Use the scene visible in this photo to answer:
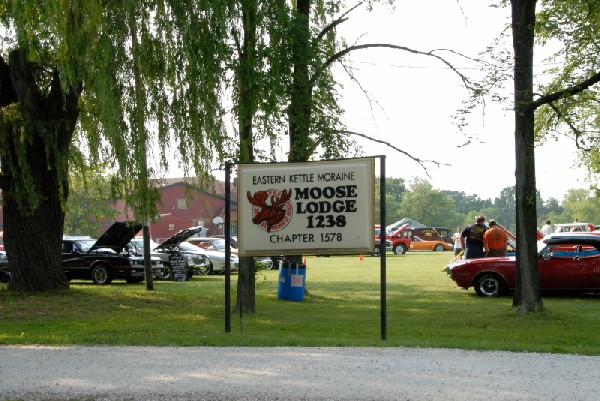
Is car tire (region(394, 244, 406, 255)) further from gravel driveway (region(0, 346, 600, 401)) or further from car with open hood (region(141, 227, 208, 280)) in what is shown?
gravel driveway (region(0, 346, 600, 401))

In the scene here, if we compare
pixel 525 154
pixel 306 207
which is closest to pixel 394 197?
pixel 525 154

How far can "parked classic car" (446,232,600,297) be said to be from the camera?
787 inches

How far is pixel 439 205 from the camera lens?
12850 centimetres

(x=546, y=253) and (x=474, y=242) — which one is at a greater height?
(x=474, y=242)

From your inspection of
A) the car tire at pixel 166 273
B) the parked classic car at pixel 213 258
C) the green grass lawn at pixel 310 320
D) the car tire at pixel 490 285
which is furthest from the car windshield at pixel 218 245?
the car tire at pixel 490 285

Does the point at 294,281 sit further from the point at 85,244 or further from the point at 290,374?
the point at 290,374

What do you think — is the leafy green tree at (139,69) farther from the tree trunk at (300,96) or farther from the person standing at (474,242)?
the person standing at (474,242)

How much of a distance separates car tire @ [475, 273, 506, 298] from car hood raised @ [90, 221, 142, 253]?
994 cm

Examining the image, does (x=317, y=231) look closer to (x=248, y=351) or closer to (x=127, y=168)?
(x=248, y=351)

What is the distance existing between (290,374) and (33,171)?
493 inches

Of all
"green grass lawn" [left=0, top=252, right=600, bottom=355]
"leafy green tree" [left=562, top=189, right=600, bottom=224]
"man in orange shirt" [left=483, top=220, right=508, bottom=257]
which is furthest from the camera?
"leafy green tree" [left=562, top=189, right=600, bottom=224]

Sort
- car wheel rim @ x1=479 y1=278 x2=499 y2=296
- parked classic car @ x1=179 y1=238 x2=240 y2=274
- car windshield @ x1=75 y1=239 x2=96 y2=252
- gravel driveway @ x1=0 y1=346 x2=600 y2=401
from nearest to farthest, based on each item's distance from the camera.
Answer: gravel driveway @ x1=0 y1=346 x2=600 y2=401
car wheel rim @ x1=479 y1=278 x2=499 y2=296
car windshield @ x1=75 y1=239 x2=96 y2=252
parked classic car @ x1=179 y1=238 x2=240 y2=274

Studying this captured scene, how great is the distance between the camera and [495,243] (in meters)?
22.8

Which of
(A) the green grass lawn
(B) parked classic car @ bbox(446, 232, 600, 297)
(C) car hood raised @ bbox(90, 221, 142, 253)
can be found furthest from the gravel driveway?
(C) car hood raised @ bbox(90, 221, 142, 253)
